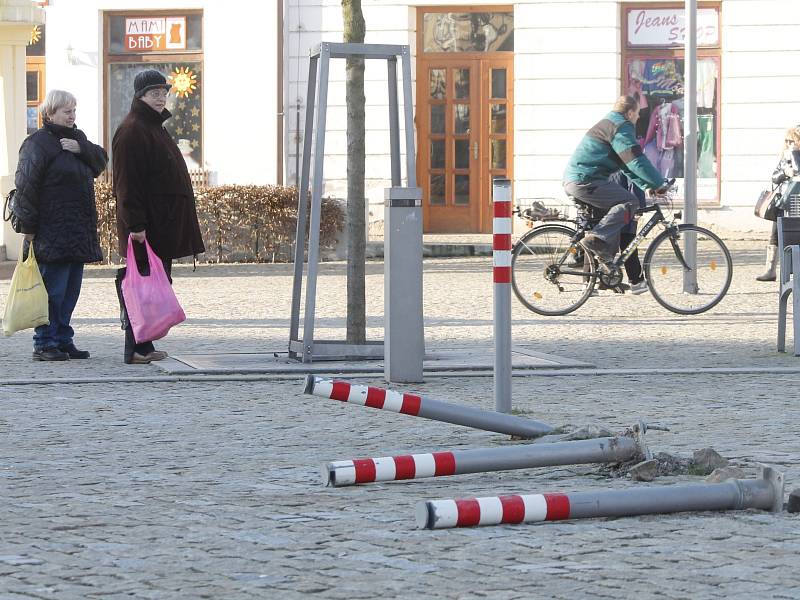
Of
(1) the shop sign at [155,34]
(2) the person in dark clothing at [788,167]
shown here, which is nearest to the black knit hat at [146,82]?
(2) the person in dark clothing at [788,167]

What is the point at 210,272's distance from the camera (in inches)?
776

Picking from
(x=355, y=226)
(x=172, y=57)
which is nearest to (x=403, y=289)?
(x=355, y=226)

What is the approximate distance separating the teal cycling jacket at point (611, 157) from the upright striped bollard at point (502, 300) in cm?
608

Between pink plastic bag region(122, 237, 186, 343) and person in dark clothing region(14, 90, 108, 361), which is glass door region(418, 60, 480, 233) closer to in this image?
person in dark clothing region(14, 90, 108, 361)

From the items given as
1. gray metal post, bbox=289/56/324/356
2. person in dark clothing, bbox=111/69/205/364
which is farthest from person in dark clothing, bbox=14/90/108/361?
gray metal post, bbox=289/56/324/356

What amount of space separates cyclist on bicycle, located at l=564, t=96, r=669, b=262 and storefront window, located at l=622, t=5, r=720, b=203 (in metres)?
12.1

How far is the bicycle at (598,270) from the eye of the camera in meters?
13.8

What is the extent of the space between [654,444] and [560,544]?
2.05 m

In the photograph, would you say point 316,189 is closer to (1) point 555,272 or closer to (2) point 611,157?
(1) point 555,272

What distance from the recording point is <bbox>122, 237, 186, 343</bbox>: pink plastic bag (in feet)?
33.6

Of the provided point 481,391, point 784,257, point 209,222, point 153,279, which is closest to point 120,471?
point 481,391

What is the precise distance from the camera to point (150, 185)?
411 inches

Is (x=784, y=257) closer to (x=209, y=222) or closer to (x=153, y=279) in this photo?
(x=153, y=279)

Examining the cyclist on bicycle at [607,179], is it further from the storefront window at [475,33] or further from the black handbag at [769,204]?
the storefront window at [475,33]
